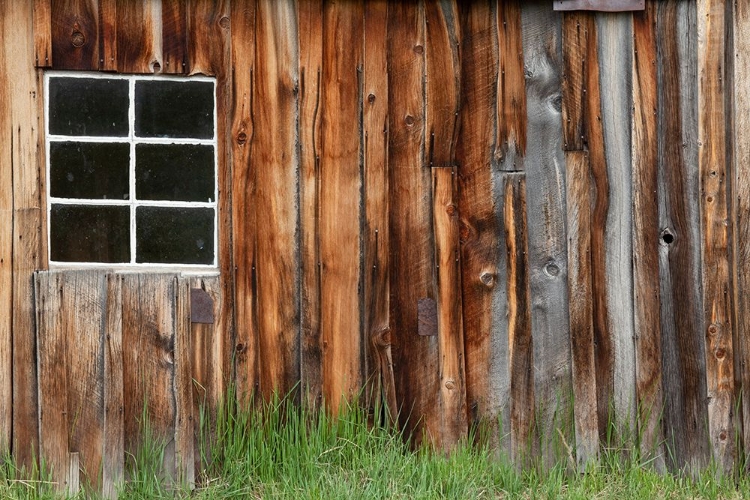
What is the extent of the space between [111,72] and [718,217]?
2824mm

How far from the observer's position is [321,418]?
4.07 m

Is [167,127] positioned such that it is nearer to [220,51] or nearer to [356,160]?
[220,51]

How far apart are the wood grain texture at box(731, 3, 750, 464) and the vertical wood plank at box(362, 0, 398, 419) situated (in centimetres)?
159

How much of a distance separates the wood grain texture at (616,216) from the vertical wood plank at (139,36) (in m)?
1.98

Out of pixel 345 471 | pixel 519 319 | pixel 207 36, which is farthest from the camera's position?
pixel 519 319

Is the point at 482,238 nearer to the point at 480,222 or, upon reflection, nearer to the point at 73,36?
the point at 480,222

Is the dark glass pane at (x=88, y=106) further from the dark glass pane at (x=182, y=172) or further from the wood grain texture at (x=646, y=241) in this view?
the wood grain texture at (x=646, y=241)

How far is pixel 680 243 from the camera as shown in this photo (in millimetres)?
4207

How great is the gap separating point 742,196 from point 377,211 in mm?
1675

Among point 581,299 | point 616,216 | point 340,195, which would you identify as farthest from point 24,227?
point 616,216

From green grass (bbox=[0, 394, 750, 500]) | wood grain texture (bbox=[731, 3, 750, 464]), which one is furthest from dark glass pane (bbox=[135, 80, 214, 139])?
wood grain texture (bbox=[731, 3, 750, 464])

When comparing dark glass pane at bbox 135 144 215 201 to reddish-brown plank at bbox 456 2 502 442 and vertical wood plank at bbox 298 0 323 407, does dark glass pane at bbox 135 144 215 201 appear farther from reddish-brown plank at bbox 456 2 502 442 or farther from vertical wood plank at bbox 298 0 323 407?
reddish-brown plank at bbox 456 2 502 442

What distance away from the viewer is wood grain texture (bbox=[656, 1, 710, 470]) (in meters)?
4.18

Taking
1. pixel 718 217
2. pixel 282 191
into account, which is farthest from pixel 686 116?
pixel 282 191
